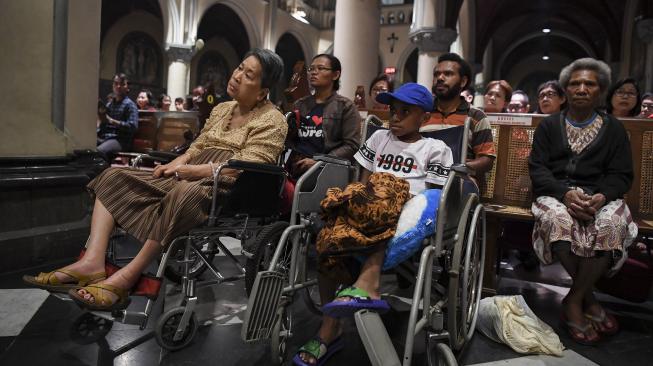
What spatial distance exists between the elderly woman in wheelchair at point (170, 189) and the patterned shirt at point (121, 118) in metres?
3.14

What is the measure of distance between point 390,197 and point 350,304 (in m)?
0.44

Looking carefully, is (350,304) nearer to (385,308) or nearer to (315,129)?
(385,308)

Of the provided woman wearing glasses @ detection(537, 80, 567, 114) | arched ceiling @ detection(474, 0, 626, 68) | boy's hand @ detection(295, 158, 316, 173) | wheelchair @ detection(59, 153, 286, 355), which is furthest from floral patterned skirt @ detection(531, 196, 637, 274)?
arched ceiling @ detection(474, 0, 626, 68)

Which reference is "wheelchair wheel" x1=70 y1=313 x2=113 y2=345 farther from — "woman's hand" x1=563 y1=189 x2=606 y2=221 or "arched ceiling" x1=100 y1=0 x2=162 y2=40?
"arched ceiling" x1=100 y1=0 x2=162 y2=40

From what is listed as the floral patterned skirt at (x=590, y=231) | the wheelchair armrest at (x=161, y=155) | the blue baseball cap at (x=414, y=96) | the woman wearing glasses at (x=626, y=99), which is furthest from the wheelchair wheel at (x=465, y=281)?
the woman wearing glasses at (x=626, y=99)

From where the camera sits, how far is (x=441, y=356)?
156cm

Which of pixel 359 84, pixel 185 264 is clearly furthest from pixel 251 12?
pixel 185 264

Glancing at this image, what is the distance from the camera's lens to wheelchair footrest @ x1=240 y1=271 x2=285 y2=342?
155 cm

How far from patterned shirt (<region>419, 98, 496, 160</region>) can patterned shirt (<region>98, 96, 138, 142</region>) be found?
12.8 feet

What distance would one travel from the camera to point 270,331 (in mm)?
1613

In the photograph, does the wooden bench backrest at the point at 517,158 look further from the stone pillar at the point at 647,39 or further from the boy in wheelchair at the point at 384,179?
the stone pillar at the point at 647,39

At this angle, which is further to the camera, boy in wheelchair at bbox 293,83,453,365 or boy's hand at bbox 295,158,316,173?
boy's hand at bbox 295,158,316,173

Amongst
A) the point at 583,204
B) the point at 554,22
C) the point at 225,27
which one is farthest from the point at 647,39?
the point at 225,27

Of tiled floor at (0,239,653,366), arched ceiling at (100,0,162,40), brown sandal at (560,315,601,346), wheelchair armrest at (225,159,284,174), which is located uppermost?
arched ceiling at (100,0,162,40)
